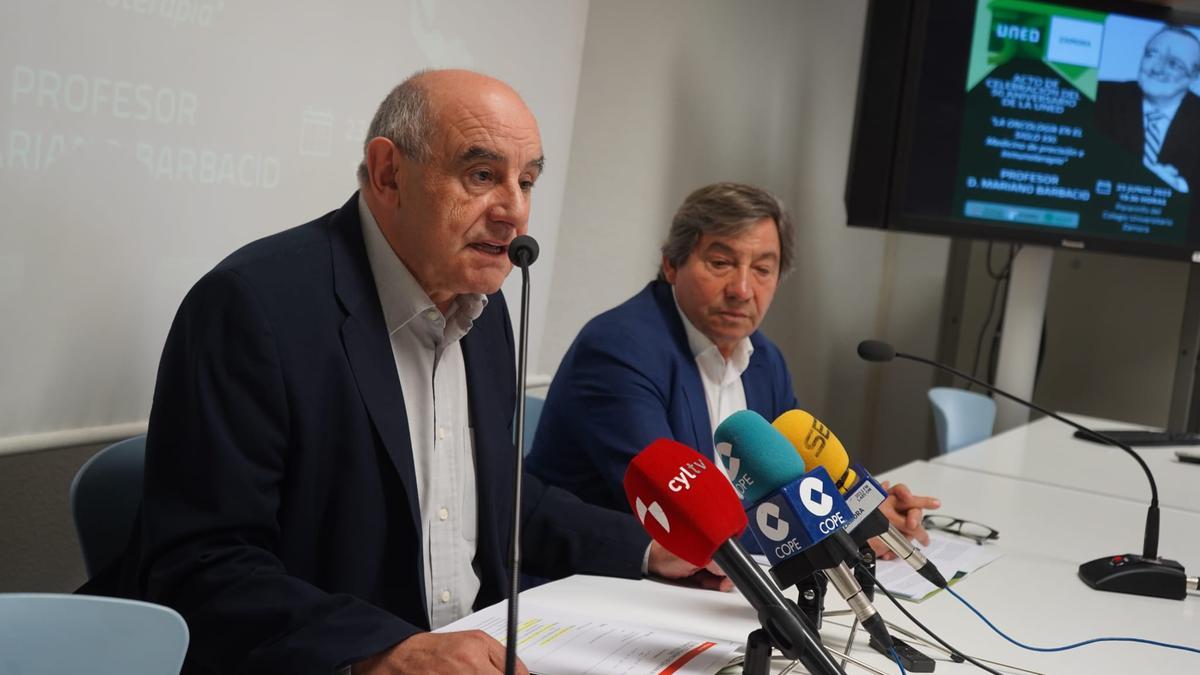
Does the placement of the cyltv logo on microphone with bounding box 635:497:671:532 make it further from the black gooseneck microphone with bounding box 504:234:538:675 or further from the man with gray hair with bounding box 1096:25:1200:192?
the man with gray hair with bounding box 1096:25:1200:192

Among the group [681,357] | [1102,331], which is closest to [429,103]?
[681,357]

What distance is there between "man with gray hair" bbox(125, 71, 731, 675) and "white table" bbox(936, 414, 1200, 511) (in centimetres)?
126

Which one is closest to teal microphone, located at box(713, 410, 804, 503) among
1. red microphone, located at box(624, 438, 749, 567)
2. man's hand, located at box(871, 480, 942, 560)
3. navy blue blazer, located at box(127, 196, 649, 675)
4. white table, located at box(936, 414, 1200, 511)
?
red microphone, located at box(624, 438, 749, 567)

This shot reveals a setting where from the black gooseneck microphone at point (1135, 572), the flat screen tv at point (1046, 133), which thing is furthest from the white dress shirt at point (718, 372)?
the flat screen tv at point (1046, 133)

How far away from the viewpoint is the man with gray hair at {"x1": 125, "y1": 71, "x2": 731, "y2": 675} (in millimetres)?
1305

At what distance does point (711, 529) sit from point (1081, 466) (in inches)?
Result: 94.7

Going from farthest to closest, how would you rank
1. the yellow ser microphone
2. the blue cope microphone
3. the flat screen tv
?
the flat screen tv, the yellow ser microphone, the blue cope microphone

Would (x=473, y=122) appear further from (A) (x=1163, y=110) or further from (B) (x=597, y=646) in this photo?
(A) (x=1163, y=110)

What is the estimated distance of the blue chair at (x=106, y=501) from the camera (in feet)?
5.05

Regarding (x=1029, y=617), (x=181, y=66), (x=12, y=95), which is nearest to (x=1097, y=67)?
(x=1029, y=617)

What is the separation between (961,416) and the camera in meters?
3.96

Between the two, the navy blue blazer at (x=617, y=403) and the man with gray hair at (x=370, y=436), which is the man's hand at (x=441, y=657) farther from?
the navy blue blazer at (x=617, y=403)

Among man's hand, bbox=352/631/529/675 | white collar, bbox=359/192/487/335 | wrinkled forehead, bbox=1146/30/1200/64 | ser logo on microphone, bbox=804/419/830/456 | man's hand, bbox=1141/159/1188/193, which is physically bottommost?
man's hand, bbox=352/631/529/675

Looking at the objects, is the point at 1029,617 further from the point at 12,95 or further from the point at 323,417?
the point at 12,95
